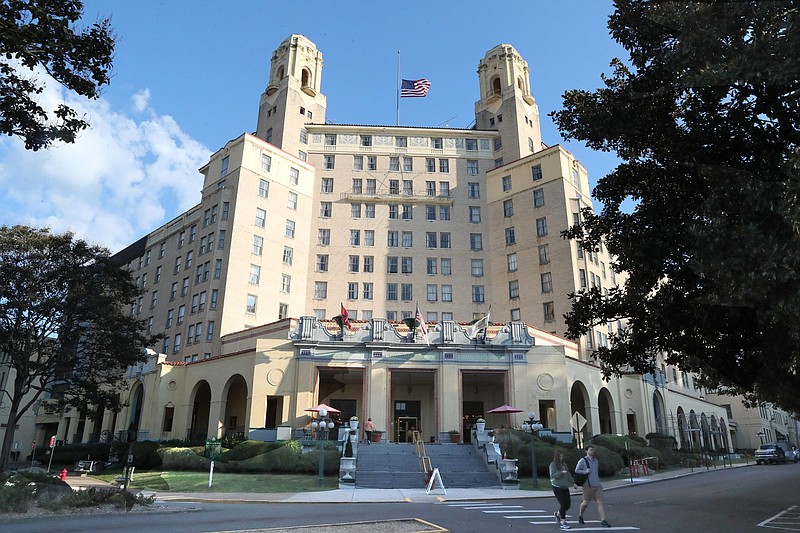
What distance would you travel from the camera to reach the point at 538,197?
54.6 meters

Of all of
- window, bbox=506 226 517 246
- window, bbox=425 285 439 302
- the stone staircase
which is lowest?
the stone staircase

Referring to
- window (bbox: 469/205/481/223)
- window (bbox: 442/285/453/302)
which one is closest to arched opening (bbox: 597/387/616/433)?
window (bbox: 442/285/453/302)

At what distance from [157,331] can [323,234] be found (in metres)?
18.9

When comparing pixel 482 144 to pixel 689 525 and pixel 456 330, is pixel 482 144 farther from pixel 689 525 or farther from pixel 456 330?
pixel 689 525

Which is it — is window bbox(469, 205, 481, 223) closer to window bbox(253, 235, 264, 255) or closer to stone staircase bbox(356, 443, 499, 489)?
window bbox(253, 235, 264, 255)

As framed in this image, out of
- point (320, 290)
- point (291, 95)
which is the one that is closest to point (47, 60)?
point (320, 290)

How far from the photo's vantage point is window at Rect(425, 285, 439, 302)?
5484cm

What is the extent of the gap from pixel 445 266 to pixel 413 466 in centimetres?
2943

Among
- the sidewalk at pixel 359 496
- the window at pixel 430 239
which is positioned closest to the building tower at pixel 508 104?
the window at pixel 430 239

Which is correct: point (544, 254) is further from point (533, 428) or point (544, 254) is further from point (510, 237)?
point (533, 428)

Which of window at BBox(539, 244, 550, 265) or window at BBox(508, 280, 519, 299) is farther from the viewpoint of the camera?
window at BBox(508, 280, 519, 299)

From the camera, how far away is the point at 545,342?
41281mm

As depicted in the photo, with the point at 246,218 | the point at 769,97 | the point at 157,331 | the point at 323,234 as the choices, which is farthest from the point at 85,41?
the point at 157,331

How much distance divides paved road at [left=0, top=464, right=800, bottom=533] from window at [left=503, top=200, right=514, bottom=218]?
3749 centimetres
